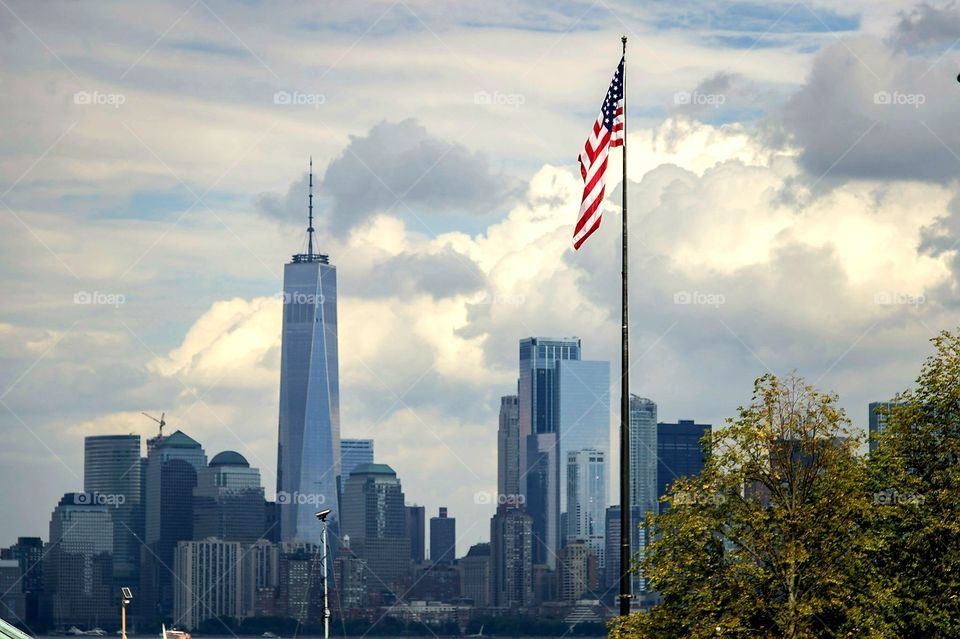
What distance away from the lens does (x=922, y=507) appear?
5009cm

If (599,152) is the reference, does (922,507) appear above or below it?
below

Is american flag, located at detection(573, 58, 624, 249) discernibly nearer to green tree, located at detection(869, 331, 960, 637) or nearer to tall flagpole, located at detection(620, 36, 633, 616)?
tall flagpole, located at detection(620, 36, 633, 616)

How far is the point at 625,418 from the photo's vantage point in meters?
39.5

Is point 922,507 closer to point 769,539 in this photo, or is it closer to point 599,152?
point 769,539

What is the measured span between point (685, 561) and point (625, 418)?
424 inches

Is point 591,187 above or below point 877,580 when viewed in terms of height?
above

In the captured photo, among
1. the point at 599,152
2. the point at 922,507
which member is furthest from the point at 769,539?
A: the point at 599,152

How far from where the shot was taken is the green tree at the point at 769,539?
4697 centimetres

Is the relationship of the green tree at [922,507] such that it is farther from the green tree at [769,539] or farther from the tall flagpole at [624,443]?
the tall flagpole at [624,443]

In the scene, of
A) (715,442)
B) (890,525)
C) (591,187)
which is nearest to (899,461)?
(890,525)

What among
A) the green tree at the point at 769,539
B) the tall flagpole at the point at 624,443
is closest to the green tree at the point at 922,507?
the green tree at the point at 769,539

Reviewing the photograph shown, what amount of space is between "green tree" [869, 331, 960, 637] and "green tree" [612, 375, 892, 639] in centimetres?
91

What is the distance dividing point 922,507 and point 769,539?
18.2 ft

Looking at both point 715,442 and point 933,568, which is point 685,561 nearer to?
point 715,442
